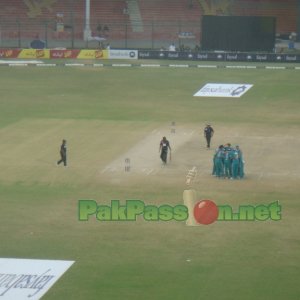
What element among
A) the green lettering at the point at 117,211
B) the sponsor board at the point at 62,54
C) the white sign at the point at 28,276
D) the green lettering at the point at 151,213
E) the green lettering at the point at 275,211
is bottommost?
the white sign at the point at 28,276

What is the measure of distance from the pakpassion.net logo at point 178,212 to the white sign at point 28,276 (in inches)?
201

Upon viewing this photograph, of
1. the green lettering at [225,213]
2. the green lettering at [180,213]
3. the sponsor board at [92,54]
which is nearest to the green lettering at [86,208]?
the green lettering at [180,213]

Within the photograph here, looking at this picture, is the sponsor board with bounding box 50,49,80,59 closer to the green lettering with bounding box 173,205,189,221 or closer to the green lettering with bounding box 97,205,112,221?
the green lettering with bounding box 97,205,112,221

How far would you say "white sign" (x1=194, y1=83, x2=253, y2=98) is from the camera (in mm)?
66125

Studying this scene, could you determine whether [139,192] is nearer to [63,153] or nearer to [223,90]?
[63,153]

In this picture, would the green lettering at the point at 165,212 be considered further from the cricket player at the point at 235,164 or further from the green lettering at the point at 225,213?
the cricket player at the point at 235,164

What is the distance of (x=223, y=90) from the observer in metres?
67.7

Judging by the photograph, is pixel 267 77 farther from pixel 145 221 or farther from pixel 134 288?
pixel 134 288

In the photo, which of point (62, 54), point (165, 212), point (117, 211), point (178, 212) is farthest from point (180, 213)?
point (62, 54)

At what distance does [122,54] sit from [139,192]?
48642 mm

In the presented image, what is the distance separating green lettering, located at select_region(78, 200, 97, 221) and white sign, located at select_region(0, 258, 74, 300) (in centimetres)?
510

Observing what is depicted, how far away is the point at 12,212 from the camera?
111 ft

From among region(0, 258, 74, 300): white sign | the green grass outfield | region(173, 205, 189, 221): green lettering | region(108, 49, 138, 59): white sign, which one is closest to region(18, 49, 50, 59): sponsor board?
region(108, 49, 138, 59): white sign

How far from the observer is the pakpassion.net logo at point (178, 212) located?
109ft
